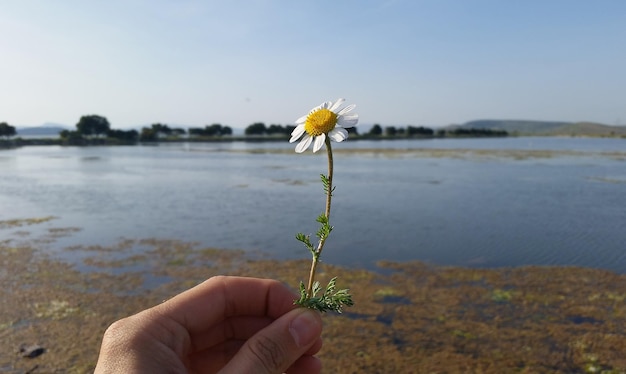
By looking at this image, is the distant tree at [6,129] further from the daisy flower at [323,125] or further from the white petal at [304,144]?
the white petal at [304,144]

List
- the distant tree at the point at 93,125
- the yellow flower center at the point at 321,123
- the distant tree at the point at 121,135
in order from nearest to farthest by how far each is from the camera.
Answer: the yellow flower center at the point at 321,123 → the distant tree at the point at 93,125 → the distant tree at the point at 121,135

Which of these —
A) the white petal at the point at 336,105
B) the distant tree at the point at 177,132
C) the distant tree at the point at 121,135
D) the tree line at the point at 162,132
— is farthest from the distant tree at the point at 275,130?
the white petal at the point at 336,105

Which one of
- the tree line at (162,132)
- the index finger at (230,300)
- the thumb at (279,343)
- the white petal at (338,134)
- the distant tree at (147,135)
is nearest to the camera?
the white petal at (338,134)

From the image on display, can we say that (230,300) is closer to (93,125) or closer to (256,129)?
(93,125)

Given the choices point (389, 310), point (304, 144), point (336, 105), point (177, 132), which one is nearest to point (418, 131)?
point (177, 132)

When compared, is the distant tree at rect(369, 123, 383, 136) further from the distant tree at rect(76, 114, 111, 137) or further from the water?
the water

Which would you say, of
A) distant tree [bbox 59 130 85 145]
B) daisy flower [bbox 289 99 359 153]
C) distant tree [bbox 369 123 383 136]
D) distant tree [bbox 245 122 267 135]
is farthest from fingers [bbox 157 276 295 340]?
distant tree [bbox 369 123 383 136]
